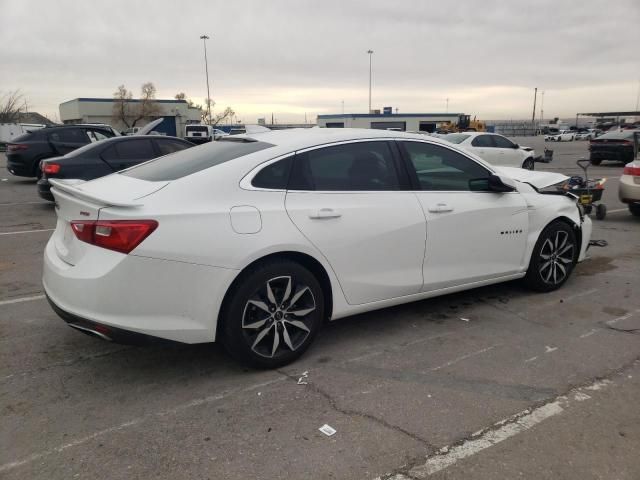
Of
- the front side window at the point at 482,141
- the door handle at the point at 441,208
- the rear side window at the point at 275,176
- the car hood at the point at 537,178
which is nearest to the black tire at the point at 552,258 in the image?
the car hood at the point at 537,178

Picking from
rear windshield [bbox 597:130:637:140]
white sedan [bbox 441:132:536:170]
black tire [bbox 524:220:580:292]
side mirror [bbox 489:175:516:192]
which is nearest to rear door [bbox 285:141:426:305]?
side mirror [bbox 489:175:516:192]

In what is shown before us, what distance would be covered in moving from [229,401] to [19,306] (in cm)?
277

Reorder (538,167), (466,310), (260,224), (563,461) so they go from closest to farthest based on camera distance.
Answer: (563,461)
(260,224)
(466,310)
(538,167)

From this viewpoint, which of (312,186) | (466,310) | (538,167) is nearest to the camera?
(312,186)

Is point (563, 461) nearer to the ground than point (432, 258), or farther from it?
nearer to the ground

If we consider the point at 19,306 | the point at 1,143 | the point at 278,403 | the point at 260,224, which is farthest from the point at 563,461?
the point at 1,143

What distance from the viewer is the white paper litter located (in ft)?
9.43

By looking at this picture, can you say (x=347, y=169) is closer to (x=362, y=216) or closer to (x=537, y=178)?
(x=362, y=216)

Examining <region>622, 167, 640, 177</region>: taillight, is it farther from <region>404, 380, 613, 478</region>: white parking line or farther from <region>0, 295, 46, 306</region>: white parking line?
<region>0, 295, 46, 306</region>: white parking line

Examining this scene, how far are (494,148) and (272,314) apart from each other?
1667 cm

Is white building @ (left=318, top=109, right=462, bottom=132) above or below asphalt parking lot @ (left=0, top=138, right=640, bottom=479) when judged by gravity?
above

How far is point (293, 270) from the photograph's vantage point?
3.50m

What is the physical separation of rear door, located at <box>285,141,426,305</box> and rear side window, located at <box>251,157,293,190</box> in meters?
0.07

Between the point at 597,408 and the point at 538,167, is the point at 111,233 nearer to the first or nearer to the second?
the point at 597,408
